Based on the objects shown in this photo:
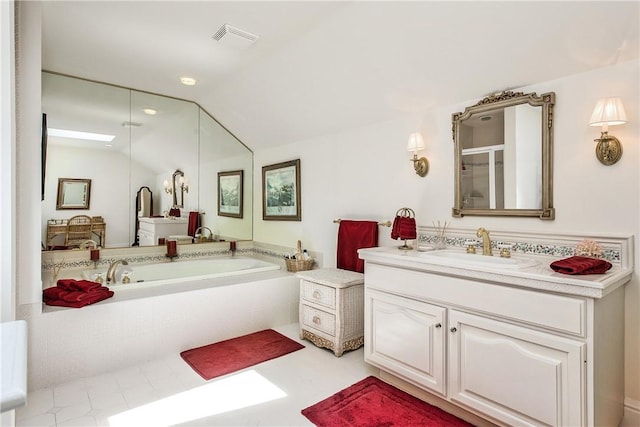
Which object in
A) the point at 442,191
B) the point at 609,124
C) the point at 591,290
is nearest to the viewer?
the point at 591,290

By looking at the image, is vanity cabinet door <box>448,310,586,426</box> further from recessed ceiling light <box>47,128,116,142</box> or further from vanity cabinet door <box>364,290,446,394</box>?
recessed ceiling light <box>47,128,116,142</box>

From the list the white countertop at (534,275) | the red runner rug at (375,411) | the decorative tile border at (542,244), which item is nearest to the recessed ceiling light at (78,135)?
the white countertop at (534,275)

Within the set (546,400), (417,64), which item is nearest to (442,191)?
(417,64)

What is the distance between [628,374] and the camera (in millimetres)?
1775

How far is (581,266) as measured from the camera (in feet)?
5.02

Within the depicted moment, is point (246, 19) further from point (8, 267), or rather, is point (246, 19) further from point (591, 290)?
point (591, 290)

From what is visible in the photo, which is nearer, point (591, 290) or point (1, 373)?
point (1, 373)

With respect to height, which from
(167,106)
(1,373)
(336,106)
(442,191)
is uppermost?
(167,106)

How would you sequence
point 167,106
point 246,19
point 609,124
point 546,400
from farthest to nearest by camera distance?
point 167,106, point 246,19, point 609,124, point 546,400

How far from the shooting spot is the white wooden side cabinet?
266 centimetres

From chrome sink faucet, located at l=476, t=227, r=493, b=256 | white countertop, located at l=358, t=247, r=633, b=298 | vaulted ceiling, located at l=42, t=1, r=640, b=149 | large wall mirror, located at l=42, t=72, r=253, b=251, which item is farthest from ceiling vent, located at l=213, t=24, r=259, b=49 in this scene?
chrome sink faucet, located at l=476, t=227, r=493, b=256

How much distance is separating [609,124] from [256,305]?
281 centimetres

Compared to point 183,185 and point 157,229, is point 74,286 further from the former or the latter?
point 183,185

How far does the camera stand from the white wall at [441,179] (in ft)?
5.77
